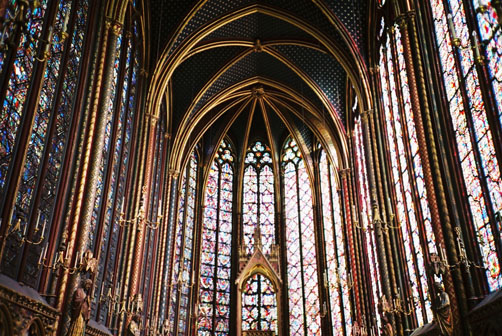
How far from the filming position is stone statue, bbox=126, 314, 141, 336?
48.0 feet

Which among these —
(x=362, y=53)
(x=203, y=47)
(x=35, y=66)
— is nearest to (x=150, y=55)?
(x=203, y=47)

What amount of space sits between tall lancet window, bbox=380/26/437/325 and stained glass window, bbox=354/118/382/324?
5.43 ft

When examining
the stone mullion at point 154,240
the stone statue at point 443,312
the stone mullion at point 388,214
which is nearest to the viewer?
the stone statue at point 443,312

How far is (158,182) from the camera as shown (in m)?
19.9

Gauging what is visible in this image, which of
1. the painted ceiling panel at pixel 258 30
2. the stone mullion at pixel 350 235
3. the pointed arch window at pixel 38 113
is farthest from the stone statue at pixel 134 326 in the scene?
the painted ceiling panel at pixel 258 30

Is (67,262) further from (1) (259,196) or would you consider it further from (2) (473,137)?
(1) (259,196)

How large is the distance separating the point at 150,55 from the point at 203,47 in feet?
8.28

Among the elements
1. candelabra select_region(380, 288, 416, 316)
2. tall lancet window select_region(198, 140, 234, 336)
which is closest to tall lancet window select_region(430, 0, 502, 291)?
candelabra select_region(380, 288, 416, 316)

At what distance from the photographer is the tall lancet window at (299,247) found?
23.0 metres

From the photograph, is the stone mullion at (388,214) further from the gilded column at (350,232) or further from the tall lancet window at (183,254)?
the tall lancet window at (183,254)

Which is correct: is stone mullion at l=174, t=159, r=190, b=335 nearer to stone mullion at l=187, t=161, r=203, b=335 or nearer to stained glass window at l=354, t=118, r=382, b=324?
stone mullion at l=187, t=161, r=203, b=335

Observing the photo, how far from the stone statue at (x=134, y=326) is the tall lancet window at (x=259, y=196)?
985 cm

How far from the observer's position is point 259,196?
26.6 m

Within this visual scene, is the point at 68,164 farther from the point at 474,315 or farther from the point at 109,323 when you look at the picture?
the point at 474,315
